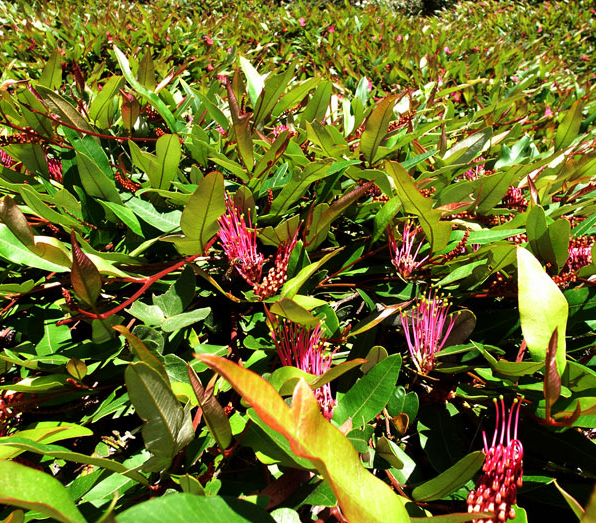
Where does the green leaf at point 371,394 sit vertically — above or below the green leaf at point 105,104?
below

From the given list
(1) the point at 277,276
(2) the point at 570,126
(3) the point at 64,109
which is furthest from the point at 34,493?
(2) the point at 570,126

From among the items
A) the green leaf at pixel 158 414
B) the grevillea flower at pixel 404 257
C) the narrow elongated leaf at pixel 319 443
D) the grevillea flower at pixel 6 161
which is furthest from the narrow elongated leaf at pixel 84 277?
the grevillea flower at pixel 6 161

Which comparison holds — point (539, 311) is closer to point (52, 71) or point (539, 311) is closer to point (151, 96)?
point (151, 96)

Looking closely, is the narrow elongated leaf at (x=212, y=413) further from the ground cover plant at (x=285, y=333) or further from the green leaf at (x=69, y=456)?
the green leaf at (x=69, y=456)

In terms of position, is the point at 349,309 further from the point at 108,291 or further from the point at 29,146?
the point at 29,146

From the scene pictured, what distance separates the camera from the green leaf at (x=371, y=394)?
2.39 ft

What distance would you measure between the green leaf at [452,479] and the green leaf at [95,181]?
2.84 feet

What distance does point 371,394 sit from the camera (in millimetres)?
739

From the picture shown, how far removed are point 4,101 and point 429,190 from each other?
4.26 feet

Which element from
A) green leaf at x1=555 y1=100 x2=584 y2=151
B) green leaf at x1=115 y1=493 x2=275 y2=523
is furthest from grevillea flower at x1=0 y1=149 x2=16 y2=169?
green leaf at x1=555 y1=100 x2=584 y2=151

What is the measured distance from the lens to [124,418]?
37.0 inches

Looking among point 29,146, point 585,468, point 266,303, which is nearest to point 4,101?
point 29,146

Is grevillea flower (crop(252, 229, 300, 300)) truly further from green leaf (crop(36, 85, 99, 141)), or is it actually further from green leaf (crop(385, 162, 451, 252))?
green leaf (crop(36, 85, 99, 141))

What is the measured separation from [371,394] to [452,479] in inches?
7.1
